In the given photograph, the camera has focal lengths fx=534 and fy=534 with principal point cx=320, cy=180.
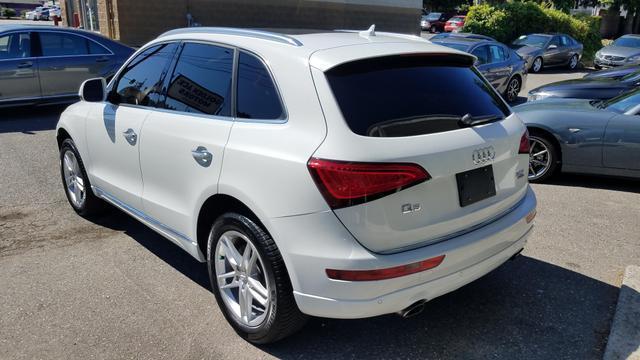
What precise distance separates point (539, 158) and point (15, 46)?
28.7 ft

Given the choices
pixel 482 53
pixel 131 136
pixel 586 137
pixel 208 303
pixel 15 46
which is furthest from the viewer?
pixel 482 53

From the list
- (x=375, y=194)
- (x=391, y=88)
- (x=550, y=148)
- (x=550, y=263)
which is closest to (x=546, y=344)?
(x=550, y=263)

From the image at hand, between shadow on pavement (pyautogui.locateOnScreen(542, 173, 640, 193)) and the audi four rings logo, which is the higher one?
the audi four rings logo

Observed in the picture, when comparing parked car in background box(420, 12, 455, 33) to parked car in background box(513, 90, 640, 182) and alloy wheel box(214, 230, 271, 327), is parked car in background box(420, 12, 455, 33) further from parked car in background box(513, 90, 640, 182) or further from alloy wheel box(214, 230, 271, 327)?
alloy wheel box(214, 230, 271, 327)

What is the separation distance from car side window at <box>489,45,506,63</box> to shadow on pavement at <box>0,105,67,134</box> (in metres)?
9.16

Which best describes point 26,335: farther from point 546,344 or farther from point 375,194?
point 546,344

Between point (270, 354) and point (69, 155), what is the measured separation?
314 cm

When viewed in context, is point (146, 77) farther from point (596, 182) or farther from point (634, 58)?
point (634, 58)

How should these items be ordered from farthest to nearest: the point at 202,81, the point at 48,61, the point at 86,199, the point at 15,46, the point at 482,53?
the point at 482,53, the point at 48,61, the point at 15,46, the point at 86,199, the point at 202,81

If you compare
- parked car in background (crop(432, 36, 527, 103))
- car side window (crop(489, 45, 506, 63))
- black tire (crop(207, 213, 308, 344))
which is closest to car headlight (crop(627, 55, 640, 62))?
parked car in background (crop(432, 36, 527, 103))

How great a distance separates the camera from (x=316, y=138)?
2586 millimetres

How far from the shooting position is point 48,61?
31.3ft

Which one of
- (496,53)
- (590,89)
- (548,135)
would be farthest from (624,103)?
(496,53)

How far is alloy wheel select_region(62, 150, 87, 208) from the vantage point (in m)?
4.91
